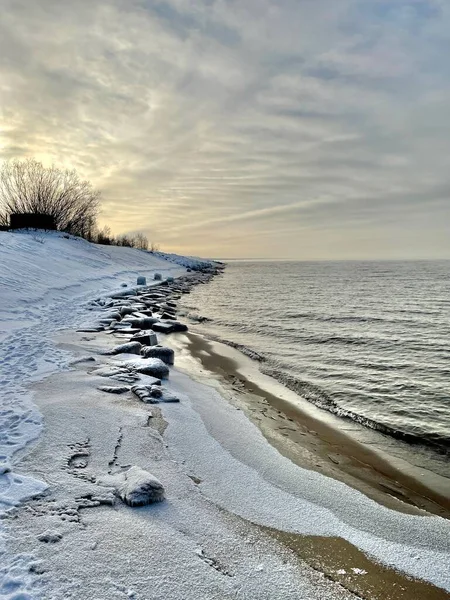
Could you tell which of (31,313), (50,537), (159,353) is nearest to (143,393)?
(159,353)

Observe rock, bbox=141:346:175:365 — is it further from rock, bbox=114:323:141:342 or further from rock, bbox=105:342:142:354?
rock, bbox=114:323:141:342

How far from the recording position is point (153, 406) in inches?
191

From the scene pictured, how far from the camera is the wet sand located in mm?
3783

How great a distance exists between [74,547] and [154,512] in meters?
0.59

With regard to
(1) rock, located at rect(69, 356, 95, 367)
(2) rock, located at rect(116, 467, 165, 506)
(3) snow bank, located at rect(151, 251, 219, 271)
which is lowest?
(1) rock, located at rect(69, 356, 95, 367)

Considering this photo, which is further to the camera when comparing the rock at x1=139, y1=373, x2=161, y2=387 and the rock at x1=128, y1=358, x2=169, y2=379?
the rock at x1=128, y1=358, x2=169, y2=379

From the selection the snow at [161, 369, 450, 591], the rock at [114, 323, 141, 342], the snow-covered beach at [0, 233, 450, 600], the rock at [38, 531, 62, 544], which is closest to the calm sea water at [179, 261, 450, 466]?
the snow at [161, 369, 450, 591]

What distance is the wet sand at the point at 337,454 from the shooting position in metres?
3.78

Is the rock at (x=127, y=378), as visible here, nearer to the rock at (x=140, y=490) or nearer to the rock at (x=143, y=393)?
the rock at (x=143, y=393)

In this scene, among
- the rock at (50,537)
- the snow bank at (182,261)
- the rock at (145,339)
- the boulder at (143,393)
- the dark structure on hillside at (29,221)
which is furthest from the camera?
the snow bank at (182,261)

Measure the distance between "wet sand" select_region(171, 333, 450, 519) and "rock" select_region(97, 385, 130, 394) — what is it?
1676 mm

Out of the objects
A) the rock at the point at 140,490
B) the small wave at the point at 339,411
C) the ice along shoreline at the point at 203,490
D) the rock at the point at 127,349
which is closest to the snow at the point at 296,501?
the ice along shoreline at the point at 203,490

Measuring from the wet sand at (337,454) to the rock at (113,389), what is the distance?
5.50ft

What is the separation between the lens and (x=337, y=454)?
465 centimetres
